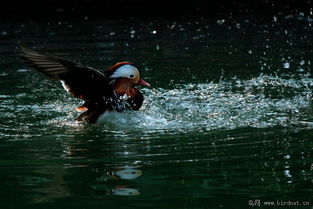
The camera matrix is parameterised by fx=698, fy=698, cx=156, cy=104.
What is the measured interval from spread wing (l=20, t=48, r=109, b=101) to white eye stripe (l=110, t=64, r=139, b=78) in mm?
141

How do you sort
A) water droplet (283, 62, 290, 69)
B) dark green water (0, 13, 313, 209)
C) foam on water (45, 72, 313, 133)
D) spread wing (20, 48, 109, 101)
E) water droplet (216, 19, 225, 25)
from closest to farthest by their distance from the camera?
dark green water (0, 13, 313, 209) < spread wing (20, 48, 109, 101) < foam on water (45, 72, 313, 133) < water droplet (283, 62, 290, 69) < water droplet (216, 19, 225, 25)

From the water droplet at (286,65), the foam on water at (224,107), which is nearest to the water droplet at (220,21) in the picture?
the water droplet at (286,65)

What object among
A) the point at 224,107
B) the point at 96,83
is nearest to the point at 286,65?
the point at 224,107

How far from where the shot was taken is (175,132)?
6.38 meters

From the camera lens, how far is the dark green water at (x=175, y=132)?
15.3ft

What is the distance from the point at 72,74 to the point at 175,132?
1155 mm

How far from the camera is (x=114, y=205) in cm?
439

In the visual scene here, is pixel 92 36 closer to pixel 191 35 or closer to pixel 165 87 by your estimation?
pixel 191 35

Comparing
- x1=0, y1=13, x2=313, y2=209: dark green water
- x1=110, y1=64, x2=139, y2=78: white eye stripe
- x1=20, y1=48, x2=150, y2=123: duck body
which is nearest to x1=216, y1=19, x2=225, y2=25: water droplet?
x1=0, y1=13, x2=313, y2=209: dark green water

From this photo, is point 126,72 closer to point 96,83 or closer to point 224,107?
point 96,83

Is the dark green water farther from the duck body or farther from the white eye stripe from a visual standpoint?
the white eye stripe

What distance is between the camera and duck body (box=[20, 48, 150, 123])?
6523 millimetres

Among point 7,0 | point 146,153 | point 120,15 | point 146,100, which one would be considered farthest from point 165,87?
point 7,0

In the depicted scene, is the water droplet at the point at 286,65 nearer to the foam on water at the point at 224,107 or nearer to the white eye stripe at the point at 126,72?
the foam on water at the point at 224,107
